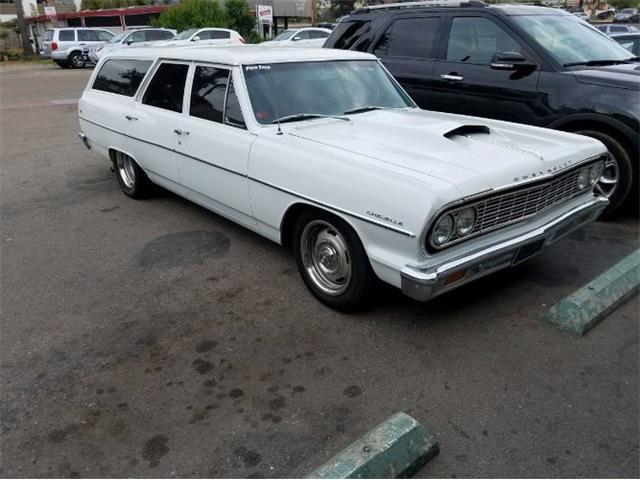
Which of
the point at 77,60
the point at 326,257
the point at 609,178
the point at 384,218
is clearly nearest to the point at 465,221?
the point at 384,218

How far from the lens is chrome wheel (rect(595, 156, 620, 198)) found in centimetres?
500

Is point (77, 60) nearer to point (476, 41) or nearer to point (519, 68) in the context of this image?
point (476, 41)

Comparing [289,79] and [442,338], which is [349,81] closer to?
[289,79]

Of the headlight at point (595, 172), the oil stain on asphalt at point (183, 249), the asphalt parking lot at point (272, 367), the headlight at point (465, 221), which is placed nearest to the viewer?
the asphalt parking lot at point (272, 367)

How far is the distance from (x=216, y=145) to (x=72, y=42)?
25031 millimetres

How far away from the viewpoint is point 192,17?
2947 cm

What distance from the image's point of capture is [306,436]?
2.61 m

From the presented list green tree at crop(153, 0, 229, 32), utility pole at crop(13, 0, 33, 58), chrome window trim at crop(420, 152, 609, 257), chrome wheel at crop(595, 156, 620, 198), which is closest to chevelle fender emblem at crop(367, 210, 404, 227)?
chrome window trim at crop(420, 152, 609, 257)

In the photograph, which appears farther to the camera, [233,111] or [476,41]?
[476,41]

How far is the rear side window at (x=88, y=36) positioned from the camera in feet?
82.8

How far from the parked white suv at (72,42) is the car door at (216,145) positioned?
2408 cm

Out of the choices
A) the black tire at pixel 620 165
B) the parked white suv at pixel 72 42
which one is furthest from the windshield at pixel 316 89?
the parked white suv at pixel 72 42

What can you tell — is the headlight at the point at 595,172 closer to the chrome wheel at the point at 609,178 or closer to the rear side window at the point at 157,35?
the chrome wheel at the point at 609,178

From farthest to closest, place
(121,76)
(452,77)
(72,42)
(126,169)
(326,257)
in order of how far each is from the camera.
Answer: (72,42)
(126,169)
(452,77)
(121,76)
(326,257)
